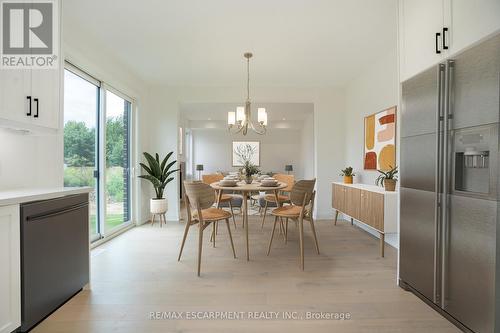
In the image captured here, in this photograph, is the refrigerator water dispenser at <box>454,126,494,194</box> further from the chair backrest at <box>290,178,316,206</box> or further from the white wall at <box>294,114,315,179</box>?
the white wall at <box>294,114,315,179</box>

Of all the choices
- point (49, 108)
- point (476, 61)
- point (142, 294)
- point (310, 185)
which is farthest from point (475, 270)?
point (49, 108)

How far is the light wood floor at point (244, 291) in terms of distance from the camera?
1.70m

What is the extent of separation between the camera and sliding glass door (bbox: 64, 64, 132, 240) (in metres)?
2.99

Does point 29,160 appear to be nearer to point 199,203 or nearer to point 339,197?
point 199,203

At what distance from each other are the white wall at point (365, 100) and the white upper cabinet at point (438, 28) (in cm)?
119

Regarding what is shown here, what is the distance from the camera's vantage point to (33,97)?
192 cm

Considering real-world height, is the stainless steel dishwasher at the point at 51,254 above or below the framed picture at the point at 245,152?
below

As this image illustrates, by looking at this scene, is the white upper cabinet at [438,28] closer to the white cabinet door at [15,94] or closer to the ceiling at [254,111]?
the white cabinet door at [15,94]

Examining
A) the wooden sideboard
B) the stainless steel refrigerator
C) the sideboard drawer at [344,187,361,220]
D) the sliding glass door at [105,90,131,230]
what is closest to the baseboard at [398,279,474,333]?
the stainless steel refrigerator

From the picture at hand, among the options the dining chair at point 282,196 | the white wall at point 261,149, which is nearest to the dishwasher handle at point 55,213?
the dining chair at point 282,196

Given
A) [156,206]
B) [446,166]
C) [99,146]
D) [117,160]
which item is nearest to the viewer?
[446,166]

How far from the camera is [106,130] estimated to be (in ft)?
11.8

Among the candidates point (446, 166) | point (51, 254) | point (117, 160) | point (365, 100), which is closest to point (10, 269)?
point (51, 254)

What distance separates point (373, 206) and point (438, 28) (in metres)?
2.04
